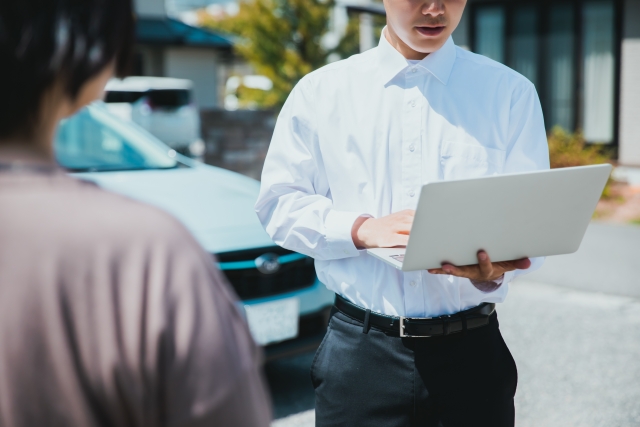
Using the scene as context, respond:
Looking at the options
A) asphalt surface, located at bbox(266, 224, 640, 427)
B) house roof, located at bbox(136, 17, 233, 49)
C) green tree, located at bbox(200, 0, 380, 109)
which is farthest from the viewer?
house roof, located at bbox(136, 17, 233, 49)

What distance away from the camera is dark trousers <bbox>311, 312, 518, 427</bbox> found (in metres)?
1.72

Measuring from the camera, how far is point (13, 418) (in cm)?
69

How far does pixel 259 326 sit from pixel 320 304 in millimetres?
369

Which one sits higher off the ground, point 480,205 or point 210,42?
point 210,42

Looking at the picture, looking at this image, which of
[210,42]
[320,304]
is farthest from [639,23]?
[210,42]

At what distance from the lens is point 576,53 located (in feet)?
38.0

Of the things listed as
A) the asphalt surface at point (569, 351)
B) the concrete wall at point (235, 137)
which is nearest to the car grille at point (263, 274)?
the asphalt surface at point (569, 351)

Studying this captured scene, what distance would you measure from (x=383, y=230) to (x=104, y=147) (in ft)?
10.4

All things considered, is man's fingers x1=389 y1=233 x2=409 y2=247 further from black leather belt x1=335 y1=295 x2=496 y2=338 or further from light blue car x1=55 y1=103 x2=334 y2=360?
light blue car x1=55 y1=103 x2=334 y2=360

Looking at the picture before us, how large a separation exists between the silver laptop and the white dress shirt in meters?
0.21

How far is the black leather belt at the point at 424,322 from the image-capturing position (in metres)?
1.72

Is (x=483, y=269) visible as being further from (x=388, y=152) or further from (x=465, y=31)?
(x=465, y=31)

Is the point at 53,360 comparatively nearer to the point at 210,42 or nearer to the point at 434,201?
the point at 434,201

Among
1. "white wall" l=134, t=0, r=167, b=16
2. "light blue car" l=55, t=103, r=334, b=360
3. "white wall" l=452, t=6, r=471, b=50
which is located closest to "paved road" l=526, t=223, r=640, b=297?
"light blue car" l=55, t=103, r=334, b=360
